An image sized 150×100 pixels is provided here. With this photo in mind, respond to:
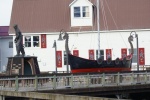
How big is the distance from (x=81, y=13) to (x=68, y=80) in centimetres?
2670

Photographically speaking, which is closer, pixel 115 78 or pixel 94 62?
pixel 115 78

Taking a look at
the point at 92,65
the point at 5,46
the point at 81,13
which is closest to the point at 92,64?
the point at 92,65

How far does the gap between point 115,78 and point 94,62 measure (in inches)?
378

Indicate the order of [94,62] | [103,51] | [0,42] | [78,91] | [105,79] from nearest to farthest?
[78,91]
[105,79]
[94,62]
[103,51]
[0,42]

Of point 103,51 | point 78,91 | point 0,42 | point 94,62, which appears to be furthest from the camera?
point 0,42

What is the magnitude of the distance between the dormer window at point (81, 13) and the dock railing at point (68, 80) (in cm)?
2195

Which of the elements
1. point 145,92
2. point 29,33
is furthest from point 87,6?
point 145,92

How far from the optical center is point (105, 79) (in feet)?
102

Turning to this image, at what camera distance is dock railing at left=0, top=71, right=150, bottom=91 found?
2639 cm

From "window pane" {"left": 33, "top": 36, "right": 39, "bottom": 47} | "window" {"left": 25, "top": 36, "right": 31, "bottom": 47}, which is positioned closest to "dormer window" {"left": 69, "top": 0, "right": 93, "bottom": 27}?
"window pane" {"left": 33, "top": 36, "right": 39, "bottom": 47}

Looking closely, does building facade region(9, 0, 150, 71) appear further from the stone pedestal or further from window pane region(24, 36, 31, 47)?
the stone pedestal

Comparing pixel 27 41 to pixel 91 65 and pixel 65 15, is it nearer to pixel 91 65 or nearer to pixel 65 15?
pixel 65 15

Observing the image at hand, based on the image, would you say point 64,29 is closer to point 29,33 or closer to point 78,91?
point 29,33

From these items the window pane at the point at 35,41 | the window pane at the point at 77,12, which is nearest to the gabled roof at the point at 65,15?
the window pane at the point at 35,41
